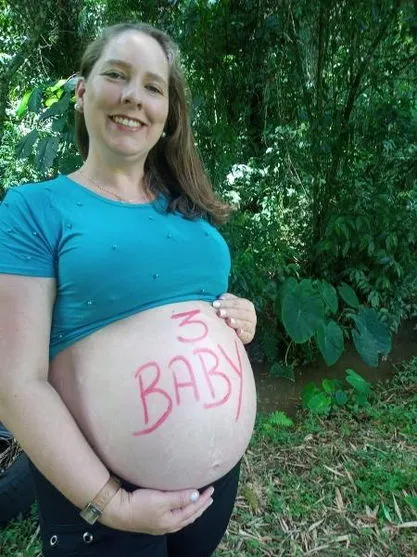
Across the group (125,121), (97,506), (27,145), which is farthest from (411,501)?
(27,145)

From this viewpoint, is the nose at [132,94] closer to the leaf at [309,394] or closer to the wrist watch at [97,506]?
the wrist watch at [97,506]

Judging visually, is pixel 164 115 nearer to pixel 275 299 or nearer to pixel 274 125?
pixel 275 299

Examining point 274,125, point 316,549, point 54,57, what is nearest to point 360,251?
point 274,125

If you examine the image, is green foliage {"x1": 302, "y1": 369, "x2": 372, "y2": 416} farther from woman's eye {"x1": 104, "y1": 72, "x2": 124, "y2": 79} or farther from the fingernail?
woman's eye {"x1": 104, "y1": 72, "x2": 124, "y2": 79}

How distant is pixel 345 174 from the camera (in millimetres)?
3084

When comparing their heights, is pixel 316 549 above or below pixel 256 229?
below

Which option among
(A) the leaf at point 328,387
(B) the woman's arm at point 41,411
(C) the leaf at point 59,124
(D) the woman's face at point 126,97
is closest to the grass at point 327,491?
(A) the leaf at point 328,387

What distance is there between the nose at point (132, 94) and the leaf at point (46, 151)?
109cm

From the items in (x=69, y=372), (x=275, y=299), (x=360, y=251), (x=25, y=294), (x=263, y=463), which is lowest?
(x=263, y=463)

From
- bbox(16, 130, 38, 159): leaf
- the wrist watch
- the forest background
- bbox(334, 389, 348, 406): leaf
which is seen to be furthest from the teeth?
bbox(334, 389, 348, 406): leaf

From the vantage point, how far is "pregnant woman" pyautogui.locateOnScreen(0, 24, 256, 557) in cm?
87

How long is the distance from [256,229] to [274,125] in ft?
3.14

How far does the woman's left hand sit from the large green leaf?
1326 millimetres

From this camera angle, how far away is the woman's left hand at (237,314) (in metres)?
1.17
